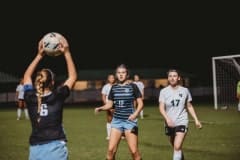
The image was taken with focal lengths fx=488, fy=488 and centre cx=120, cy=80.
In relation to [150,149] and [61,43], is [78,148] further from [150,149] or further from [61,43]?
[61,43]

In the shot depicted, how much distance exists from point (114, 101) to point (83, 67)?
70495 mm

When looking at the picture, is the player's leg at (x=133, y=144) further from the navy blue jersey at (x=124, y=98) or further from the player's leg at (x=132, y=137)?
the navy blue jersey at (x=124, y=98)

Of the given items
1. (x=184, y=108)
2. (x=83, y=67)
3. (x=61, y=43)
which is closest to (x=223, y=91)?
(x=184, y=108)

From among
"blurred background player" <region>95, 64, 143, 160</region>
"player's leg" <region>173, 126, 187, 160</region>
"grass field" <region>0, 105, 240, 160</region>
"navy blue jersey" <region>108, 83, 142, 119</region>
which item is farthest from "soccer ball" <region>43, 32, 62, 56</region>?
"grass field" <region>0, 105, 240, 160</region>

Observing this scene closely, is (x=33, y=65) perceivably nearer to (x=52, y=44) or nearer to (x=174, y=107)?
(x=52, y=44)

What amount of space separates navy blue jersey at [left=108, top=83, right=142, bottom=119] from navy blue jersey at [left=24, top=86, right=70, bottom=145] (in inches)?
154

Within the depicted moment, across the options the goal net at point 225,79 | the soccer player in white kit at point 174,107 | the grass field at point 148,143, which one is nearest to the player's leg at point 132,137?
the soccer player in white kit at point 174,107

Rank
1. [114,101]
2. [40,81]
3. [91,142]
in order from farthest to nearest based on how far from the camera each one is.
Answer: [91,142] → [114,101] → [40,81]

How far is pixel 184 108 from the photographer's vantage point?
10422 millimetres

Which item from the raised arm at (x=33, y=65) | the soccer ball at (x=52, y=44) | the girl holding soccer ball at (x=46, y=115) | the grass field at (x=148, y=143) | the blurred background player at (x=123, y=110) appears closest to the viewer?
the girl holding soccer ball at (x=46, y=115)

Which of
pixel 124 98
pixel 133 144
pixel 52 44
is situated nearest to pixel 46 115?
pixel 52 44

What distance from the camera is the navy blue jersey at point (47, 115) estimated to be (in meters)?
6.16

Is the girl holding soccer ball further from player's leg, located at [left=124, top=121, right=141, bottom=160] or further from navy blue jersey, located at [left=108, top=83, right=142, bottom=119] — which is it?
navy blue jersey, located at [left=108, top=83, right=142, bottom=119]

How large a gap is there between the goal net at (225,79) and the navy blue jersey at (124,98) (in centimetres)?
2315
